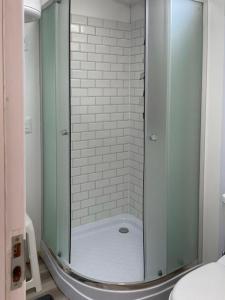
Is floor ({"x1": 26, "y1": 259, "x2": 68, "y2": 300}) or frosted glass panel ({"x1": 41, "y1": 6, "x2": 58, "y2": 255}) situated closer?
floor ({"x1": 26, "y1": 259, "x2": 68, "y2": 300})

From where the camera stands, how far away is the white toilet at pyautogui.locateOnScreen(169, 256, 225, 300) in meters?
1.37

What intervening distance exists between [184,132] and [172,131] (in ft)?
0.44

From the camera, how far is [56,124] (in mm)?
2152

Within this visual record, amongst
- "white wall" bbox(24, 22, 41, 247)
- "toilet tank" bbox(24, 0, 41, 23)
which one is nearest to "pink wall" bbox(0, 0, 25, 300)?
"toilet tank" bbox(24, 0, 41, 23)

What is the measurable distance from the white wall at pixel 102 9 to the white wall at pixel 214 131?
1.03 m

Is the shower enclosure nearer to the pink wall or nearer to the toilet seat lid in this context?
the toilet seat lid

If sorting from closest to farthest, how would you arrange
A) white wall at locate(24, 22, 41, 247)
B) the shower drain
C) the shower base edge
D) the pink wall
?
the pink wall → the shower base edge → white wall at locate(24, 22, 41, 247) → the shower drain

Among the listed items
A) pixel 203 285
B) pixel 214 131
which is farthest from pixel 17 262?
pixel 214 131

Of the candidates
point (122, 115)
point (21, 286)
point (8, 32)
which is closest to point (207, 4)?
point (122, 115)

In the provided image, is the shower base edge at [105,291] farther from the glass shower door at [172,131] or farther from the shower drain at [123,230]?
the shower drain at [123,230]

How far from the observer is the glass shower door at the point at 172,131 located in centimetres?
179

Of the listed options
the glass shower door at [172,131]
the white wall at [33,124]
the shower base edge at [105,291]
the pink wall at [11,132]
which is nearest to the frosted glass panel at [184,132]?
the glass shower door at [172,131]

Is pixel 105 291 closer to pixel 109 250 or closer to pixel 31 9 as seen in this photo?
pixel 109 250

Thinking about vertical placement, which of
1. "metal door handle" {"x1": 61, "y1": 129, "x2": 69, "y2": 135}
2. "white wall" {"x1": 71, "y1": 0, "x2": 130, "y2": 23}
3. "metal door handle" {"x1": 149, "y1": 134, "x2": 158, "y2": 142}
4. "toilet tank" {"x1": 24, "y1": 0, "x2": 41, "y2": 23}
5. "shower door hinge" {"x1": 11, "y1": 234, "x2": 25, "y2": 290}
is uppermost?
"white wall" {"x1": 71, "y1": 0, "x2": 130, "y2": 23}
